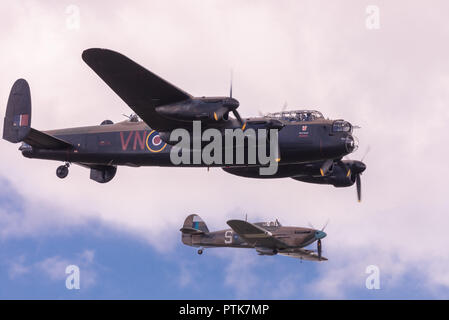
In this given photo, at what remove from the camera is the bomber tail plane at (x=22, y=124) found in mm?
34781

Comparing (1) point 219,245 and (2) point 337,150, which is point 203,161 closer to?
(2) point 337,150

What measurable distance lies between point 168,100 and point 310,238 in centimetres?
2418

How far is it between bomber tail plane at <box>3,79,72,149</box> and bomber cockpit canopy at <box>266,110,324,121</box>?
401 inches

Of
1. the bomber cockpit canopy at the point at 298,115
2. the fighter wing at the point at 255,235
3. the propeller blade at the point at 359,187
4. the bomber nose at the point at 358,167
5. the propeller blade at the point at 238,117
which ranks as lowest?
the fighter wing at the point at 255,235

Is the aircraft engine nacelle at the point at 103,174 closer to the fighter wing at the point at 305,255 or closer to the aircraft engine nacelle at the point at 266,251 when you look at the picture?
the aircraft engine nacelle at the point at 266,251

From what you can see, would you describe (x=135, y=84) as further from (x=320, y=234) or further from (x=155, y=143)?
(x=320, y=234)

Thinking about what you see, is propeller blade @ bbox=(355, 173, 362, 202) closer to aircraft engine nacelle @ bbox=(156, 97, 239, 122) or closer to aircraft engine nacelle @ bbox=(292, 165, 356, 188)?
aircraft engine nacelle @ bbox=(292, 165, 356, 188)

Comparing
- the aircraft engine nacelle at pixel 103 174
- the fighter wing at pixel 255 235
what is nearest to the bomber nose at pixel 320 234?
the fighter wing at pixel 255 235

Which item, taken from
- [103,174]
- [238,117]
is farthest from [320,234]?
[238,117]

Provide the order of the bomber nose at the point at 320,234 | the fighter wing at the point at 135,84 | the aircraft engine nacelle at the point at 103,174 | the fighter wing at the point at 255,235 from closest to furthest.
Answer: the fighter wing at the point at 135,84, the aircraft engine nacelle at the point at 103,174, the fighter wing at the point at 255,235, the bomber nose at the point at 320,234

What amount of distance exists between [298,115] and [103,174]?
36.3 feet

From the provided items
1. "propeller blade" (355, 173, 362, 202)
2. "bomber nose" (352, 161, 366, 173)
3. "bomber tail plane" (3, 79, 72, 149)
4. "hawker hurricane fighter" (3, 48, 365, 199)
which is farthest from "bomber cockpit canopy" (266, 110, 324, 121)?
"bomber tail plane" (3, 79, 72, 149)

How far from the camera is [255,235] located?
164 ft

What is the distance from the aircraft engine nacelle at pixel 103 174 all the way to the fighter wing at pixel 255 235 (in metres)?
10.9
